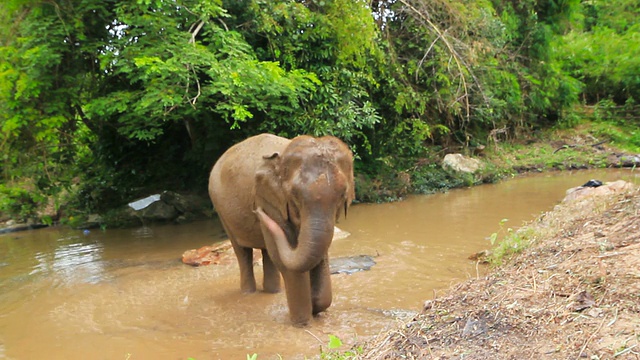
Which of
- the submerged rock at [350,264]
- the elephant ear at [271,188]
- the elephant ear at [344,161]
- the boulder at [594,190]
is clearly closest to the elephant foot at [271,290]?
the submerged rock at [350,264]

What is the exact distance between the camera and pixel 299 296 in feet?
17.6

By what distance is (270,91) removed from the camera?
349 inches

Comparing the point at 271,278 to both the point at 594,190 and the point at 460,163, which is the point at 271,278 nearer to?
the point at 594,190

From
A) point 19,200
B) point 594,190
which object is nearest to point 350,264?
point 594,190

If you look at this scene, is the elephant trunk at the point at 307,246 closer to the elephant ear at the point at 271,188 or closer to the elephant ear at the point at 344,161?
the elephant ear at the point at 271,188

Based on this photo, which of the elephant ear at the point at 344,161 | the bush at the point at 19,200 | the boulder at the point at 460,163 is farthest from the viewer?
the boulder at the point at 460,163

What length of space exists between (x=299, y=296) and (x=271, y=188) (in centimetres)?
107

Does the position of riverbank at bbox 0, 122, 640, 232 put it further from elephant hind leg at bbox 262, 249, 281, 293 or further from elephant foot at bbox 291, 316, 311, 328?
elephant foot at bbox 291, 316, 311, 328

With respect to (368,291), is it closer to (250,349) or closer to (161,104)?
(250,349)

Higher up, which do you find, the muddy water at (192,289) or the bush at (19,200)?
the bush at (19,200)

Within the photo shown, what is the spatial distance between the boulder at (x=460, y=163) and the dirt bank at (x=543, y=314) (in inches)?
422

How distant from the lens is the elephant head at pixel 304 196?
4.73 meters

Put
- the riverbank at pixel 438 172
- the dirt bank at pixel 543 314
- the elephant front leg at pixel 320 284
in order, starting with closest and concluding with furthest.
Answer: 1. the dirt bank at pixel 543 314
2. the elephant front leg at pixel 320 284
3. the riverbank at pixel 438 172

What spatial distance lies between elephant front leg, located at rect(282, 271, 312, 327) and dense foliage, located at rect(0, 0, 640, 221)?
12.2 feet
